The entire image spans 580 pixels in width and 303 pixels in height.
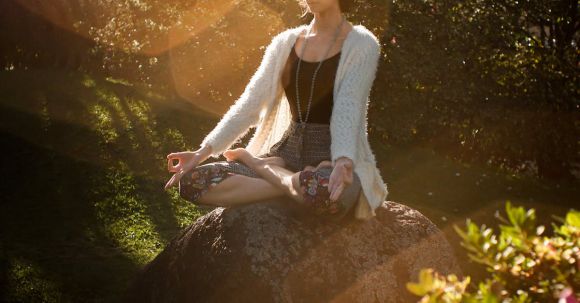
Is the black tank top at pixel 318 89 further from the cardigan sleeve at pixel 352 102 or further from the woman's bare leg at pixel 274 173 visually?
the woman's bare leg at pixel 274 173

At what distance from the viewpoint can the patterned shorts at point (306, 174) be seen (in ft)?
18.1

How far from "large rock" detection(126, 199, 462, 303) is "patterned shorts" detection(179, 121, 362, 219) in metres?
0.26

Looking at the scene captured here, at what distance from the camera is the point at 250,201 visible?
5.98m

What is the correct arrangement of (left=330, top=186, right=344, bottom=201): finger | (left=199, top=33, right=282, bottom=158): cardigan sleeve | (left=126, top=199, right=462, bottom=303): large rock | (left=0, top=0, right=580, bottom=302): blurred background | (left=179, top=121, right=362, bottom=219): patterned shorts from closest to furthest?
1. (left=330, top=186, right=344, bottom=201): finger
2. (left=179, top=121, right=362, bottom=219): patterned shorts
3. (left=126, top=199, right=462, bottom=303): large rock
4. (left=199, top=33, right=282, bottom=158): cardigan sleeve
5. (left=0, top=0, right=580, bottom=302): blurred background

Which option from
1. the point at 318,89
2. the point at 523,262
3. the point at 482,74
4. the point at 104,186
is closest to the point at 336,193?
the point at 318,89

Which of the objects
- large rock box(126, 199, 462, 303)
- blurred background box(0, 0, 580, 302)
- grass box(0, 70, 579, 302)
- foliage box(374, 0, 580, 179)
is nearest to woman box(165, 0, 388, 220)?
large rock box(126, 199, 462, 303)

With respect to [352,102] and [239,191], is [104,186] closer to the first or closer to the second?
[239,191]

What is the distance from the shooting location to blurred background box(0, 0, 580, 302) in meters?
10.9

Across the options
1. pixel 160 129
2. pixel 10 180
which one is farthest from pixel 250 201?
pixel 160 129

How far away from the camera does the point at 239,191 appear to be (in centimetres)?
588

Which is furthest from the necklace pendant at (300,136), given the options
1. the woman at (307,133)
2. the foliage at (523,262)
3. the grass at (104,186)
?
the grass at (104,186)

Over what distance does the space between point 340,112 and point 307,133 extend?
0.41 metres

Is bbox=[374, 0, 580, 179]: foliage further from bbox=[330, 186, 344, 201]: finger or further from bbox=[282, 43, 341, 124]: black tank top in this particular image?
bbox=[330, 186, 344, 201]: finger

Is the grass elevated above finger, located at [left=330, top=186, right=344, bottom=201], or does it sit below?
below
